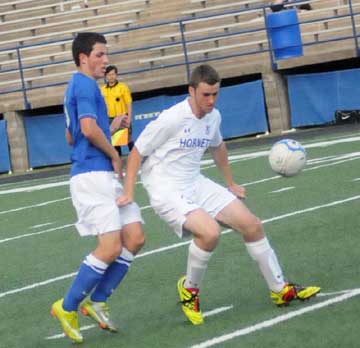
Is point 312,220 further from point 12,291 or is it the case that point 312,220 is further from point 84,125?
point 84,125

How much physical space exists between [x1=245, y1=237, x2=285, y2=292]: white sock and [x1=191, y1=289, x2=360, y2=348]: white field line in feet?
0.80

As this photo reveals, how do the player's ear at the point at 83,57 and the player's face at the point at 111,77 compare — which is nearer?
the player's ear at the point at 83,57

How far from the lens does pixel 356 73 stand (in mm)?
22875

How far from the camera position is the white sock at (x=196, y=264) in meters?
7.80

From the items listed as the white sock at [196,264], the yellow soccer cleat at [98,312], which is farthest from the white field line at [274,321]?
the yellow soccer cleat at [98,312]

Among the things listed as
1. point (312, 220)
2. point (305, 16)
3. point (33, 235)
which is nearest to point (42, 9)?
point (305, 16)

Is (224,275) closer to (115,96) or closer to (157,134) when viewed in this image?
(157,134)

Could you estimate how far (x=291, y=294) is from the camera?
7.91 m

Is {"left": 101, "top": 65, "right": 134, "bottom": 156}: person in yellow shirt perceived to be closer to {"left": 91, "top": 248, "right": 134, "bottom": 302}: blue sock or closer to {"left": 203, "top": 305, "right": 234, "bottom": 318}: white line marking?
{"left": 203, "top": 305, "right": 234, "bottom": 318}: white line marking

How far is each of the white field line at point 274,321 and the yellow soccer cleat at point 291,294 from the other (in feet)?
0.45

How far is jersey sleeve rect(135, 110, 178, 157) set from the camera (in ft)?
25.8

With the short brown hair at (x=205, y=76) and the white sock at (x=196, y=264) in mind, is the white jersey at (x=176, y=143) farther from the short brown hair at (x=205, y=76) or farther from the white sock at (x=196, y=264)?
the white sock at (x=196, y=264)

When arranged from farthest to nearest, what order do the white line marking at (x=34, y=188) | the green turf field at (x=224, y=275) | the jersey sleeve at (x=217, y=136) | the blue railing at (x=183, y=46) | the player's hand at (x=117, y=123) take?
the blue railing at (x=183, y=46) → the white line marking at (x=34, y=188) → the jersey sleeve at (x=217, y=136) → the player's hand at (x=117, y=123) → the green turf field at (x=224, y=275)

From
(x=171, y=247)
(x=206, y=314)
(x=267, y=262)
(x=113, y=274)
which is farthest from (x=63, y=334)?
(x=171, y=247)
